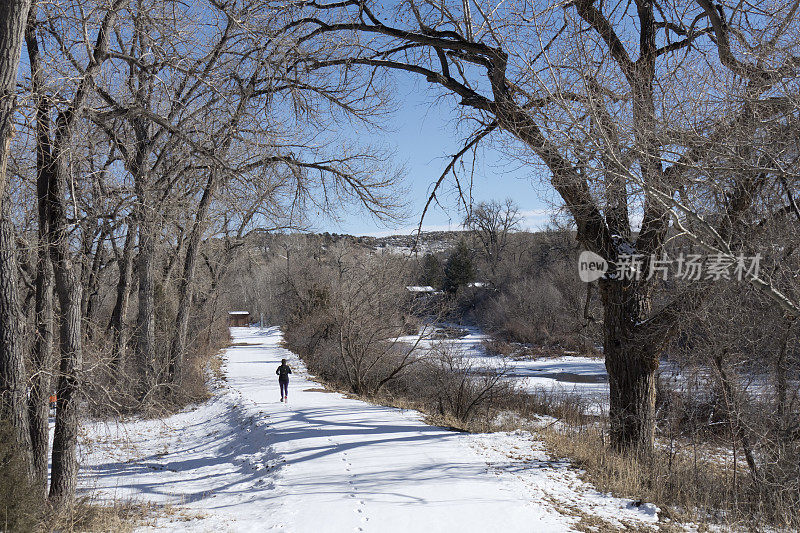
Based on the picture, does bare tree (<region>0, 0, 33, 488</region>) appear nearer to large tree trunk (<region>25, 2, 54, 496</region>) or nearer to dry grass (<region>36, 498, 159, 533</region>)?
large tree trunk (<region>25, 2, 54, 496</region>)

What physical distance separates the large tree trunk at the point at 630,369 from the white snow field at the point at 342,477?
1.30 m

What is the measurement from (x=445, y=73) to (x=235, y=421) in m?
9.83

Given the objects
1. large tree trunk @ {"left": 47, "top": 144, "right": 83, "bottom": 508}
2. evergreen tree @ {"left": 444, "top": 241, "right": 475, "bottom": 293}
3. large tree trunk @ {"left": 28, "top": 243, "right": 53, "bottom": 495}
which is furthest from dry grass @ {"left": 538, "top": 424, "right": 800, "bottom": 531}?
evergreen tree @ {"left": 444, "top": 241, "right": 475, "bottom": 293}

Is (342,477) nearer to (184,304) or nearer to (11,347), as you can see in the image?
(11,347)

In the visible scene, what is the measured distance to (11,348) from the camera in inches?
239

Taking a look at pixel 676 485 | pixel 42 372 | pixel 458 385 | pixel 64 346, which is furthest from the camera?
pixel 458 385

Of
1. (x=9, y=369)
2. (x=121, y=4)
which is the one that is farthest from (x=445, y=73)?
(x=9, y=369)

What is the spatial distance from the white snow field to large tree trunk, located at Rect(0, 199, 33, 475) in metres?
1.85

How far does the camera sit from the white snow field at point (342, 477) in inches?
254

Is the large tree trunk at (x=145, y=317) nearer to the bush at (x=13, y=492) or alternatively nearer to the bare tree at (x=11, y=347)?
the bare tree at (x=11, y=347)

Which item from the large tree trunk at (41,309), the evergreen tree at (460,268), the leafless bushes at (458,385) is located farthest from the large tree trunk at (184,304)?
the evergreen tree at (460,268)

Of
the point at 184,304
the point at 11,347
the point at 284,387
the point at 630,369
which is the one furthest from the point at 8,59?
the point at 184,304

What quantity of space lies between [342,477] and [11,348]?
449cm

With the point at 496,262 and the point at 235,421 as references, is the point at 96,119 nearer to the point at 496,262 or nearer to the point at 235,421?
the point at 235,421
